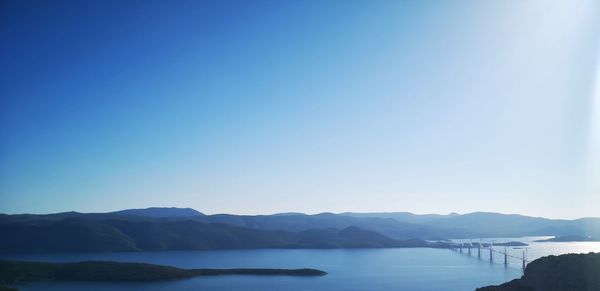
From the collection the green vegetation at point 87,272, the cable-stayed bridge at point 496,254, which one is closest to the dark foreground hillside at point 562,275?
the green vegetation at point 87,272

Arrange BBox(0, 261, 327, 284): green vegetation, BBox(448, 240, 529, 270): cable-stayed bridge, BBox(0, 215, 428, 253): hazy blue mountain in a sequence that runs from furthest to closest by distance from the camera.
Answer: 1. BBox(0, 215, 428, 253): hazy blue mountain
2. BBox(448, 240, 529, 270): cable-stayed bridge
3. BBox(0, 261, 327, 284): green vegetation

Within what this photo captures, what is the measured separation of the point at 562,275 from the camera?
36688 millimetres

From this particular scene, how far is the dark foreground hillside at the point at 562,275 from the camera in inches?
1383

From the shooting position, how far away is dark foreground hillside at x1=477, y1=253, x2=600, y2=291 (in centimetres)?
3512

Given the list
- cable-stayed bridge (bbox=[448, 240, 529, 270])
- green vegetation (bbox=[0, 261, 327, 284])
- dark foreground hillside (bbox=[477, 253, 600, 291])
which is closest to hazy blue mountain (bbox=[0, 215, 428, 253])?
cable-stayed bridge (bbox=[448, 240, 529, 270])

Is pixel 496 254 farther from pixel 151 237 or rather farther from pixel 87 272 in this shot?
pixel 87 272

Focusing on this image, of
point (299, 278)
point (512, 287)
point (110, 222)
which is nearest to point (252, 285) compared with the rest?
point (299, 278)

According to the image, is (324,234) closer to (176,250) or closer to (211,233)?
(211,233)

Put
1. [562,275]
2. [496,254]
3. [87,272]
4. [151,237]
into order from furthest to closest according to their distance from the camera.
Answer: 1. [496,254]
2. [151,237]
3. [87,272]
4. [562,275]

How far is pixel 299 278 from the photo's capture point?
7350cm

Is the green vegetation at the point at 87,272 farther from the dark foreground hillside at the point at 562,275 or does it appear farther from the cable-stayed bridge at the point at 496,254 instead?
the cable-stayed bridge at the point at 496,254

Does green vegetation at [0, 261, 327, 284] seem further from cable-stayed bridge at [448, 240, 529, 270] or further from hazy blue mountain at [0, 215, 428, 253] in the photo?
cable-stayed bridge at [448, 240, 529, 270]

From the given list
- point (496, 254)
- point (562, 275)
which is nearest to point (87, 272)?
point (562, 275)

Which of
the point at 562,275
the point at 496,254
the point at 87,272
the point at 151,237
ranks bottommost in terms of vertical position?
the point at 496,254
